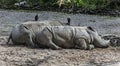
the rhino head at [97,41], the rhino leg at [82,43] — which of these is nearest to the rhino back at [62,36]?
the rhino leg at [82,43]

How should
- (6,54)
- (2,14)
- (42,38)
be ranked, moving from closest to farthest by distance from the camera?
(6,54), (42,38), (2,14)

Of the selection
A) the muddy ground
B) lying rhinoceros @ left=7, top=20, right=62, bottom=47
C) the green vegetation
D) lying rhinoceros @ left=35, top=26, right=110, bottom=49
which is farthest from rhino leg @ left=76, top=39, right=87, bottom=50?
the green vegetation

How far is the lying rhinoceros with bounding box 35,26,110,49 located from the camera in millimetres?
7470

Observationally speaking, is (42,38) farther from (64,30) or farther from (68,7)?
(68,7)

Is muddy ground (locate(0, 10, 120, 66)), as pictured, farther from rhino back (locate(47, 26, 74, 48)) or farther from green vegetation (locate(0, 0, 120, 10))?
green vegetation (locate(0, 0, 120, 10))

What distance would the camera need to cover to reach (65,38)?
7.59 meters

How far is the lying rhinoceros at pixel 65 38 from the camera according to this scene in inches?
294

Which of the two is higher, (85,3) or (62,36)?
(62,36)

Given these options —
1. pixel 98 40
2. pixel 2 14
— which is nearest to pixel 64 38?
pixel 98 40

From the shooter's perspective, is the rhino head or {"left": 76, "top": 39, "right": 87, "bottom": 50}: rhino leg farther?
the rhino head

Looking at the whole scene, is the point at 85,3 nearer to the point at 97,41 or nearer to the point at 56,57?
the point at 97,41

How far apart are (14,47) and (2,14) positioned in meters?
7.81

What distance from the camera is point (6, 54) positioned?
700cm

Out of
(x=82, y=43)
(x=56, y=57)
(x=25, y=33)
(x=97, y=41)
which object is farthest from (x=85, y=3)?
(x=56, y=57)
